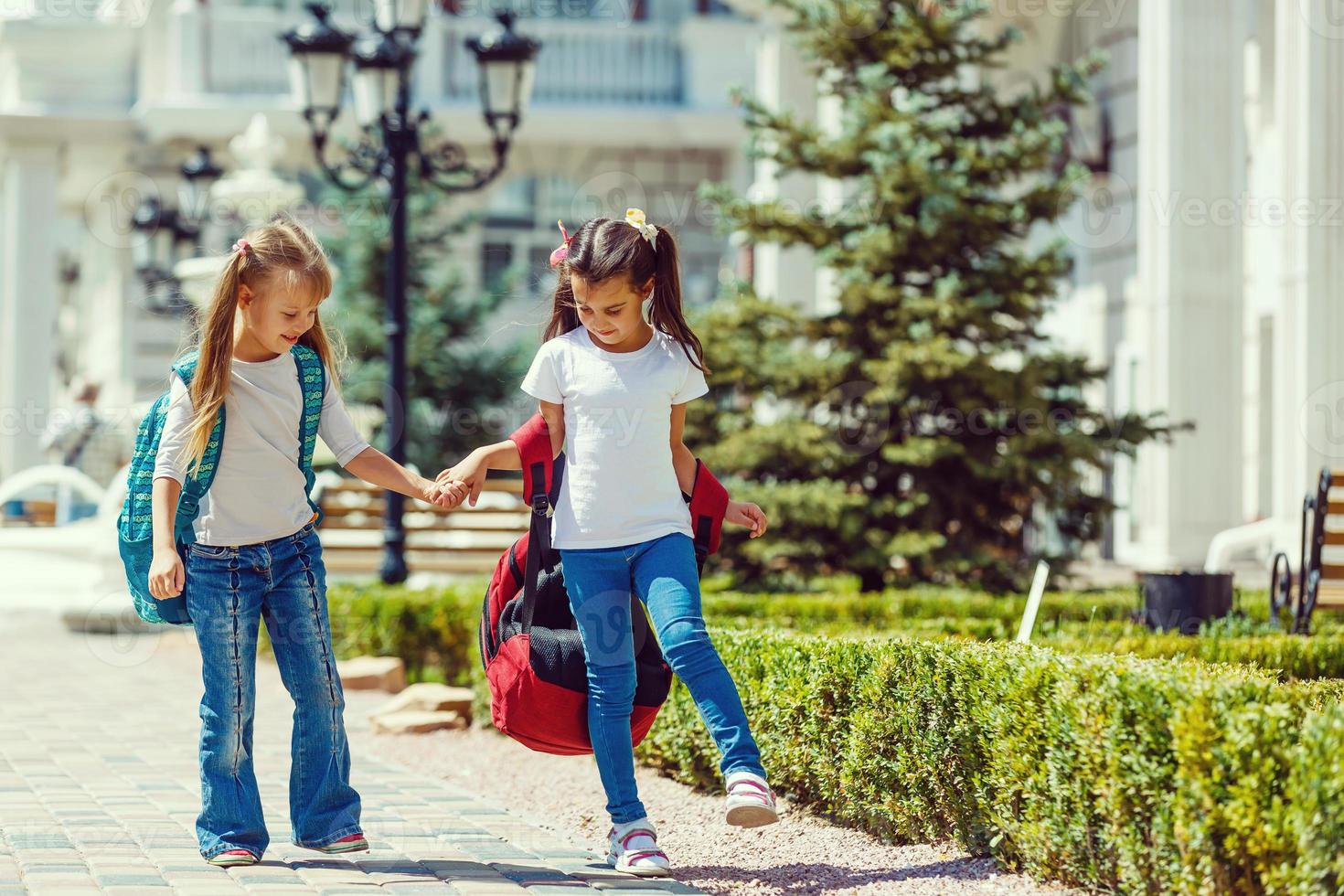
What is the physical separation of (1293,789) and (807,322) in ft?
23.1

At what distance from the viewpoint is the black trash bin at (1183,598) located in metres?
8.19

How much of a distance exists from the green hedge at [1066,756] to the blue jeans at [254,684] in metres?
1.40

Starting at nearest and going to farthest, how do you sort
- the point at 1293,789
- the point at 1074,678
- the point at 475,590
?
the point at 1293,789
the point at 1074,678
the point at 475,590

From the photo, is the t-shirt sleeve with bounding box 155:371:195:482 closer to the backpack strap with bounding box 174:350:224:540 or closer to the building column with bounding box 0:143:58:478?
the backpack strap with bounding box 174:350:224:540

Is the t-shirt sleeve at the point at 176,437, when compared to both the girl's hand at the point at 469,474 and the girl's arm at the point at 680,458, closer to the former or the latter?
the girl's hand at the point at 469,474

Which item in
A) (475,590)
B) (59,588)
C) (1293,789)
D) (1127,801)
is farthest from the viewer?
(59,588)

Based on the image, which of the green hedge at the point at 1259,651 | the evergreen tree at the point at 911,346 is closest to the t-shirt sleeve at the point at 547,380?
the green hedge at the point at 1259,651

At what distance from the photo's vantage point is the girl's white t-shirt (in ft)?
15.5

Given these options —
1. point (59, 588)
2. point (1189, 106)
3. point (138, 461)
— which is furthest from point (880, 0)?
point (59, 588)

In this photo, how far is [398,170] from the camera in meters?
11.3

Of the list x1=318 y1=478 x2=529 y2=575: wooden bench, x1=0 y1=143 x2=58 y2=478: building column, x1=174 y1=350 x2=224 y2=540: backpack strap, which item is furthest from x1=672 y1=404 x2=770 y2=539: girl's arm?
x1=0 y1=143 x2=58 y2=478: building column

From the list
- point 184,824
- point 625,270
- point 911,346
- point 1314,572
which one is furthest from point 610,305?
point 911,346

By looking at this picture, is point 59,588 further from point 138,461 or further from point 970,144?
point 138,461

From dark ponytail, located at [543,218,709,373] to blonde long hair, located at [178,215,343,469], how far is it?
61cm
